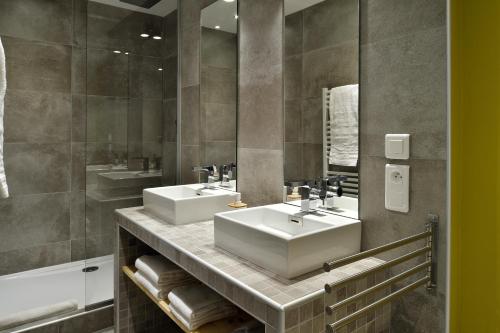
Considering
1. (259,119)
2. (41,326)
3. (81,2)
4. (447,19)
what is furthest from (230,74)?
(41,326)

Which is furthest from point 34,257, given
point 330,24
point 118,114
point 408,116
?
point 408,116

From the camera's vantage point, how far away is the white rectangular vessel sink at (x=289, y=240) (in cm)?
116

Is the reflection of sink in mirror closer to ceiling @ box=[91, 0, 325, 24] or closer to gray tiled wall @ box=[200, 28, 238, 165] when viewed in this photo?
gray tiled wall @ box=[200, 28, 238, 165]

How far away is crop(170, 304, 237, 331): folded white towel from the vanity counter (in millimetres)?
269

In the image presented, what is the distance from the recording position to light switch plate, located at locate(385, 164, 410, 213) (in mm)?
1246

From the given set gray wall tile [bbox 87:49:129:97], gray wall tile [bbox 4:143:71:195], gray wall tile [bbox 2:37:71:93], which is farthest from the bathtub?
gray wall tile [bbox 2:37:71:93]

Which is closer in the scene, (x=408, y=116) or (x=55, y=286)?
(x=408, y=116)

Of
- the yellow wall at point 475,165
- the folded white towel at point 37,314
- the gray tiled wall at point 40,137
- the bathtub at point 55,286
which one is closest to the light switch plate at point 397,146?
the yellow wall at point 475,165

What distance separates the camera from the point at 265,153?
1.96 m

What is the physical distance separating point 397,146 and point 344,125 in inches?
12.0

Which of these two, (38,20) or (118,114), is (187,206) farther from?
(38,20)

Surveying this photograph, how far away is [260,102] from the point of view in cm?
198

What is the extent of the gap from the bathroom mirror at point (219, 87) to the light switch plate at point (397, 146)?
1.11 m

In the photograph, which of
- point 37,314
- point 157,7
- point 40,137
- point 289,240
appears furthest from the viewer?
point 40,137
